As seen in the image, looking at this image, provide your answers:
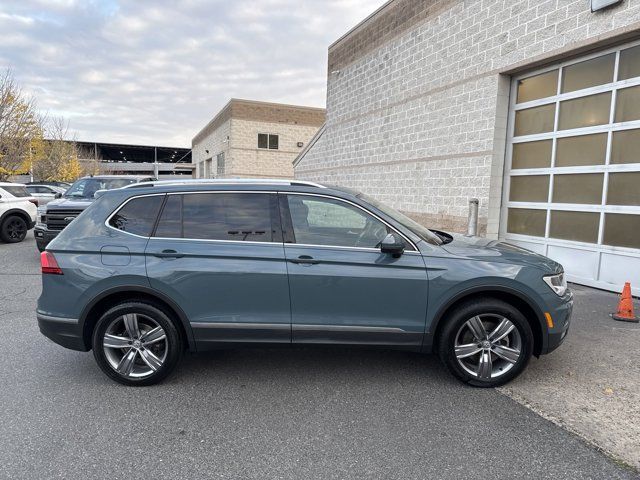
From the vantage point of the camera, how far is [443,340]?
3750 millimetres

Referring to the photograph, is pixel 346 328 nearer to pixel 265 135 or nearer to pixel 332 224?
pixel 332 224

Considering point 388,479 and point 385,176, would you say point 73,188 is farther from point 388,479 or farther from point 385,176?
point 388,479

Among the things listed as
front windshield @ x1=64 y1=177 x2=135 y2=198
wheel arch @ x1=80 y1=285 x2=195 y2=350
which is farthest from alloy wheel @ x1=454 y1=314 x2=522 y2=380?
front windshield @ x1=64 y1=177 x2=135 y2=198

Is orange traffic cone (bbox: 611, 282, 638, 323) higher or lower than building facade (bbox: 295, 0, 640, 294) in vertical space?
lower

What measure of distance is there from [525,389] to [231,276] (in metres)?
2.68

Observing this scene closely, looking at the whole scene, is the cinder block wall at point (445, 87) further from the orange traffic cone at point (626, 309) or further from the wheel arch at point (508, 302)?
the wheel arch at point (508, 302)

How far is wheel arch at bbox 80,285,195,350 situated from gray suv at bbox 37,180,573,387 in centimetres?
1

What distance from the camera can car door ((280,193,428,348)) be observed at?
3678 millimetres

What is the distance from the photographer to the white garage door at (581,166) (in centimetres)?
682

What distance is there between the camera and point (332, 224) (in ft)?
12.9

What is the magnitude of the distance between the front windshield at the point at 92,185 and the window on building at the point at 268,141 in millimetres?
20802

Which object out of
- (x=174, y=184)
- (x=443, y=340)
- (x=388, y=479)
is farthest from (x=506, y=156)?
(x=388, y=479)

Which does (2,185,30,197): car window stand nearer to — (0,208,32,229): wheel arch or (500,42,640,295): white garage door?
(0,208,32,229): wheel arch

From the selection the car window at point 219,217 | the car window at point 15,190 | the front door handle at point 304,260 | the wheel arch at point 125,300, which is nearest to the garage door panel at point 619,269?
the front door handle at point 304,260
